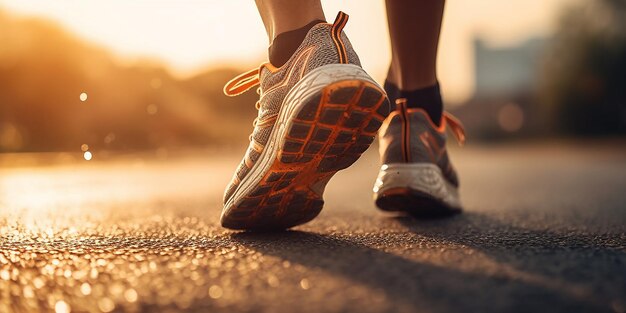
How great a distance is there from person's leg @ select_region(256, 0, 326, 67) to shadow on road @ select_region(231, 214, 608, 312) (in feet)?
1.28

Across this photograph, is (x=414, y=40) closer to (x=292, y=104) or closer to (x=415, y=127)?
(x=415, y=127)

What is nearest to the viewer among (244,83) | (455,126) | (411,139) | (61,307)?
(61,307)

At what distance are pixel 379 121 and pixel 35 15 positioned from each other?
16739 millimetres

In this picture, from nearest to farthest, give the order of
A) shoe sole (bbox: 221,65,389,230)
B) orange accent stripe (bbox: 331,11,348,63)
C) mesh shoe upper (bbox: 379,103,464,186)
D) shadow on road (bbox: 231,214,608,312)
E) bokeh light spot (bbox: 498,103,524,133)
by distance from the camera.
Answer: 1. shadow on road (bbox: 231,214,608,312)
2. shoe sole (bbox: 221,65,389,230)
3. orange accent stripe (bbox: 331,11,348,63)
4. mesh shoe upper (bbox: 379,103,464,186)
5. bokeh light spot (bbox: 498,103,524,133)

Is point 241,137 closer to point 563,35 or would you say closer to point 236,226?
A: point 563,35

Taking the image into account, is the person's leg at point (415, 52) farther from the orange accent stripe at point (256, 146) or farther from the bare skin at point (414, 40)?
the orange accent stripe at point (256, 146)

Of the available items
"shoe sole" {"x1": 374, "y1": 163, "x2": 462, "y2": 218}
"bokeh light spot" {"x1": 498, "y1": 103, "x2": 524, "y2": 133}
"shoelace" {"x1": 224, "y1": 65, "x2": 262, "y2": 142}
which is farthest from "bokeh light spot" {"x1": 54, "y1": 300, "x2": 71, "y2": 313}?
"bokeh light spot" {"x1": 498, "y1": 103, "x2": 524, "y2": 133}

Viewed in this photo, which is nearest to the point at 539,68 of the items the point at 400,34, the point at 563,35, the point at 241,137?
the point at 563,35

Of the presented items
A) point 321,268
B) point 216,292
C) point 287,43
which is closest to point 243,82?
point 287,43

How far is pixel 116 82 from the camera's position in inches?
584

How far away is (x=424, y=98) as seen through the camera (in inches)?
75.2

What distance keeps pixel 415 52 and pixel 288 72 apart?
591 mm

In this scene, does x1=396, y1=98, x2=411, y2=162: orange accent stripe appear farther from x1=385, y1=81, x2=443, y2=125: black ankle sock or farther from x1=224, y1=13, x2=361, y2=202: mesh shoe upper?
x1=224, y1=13, x2=361, y2=202: mesh shoe upper

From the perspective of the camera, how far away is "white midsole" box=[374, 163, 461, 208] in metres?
1.69
